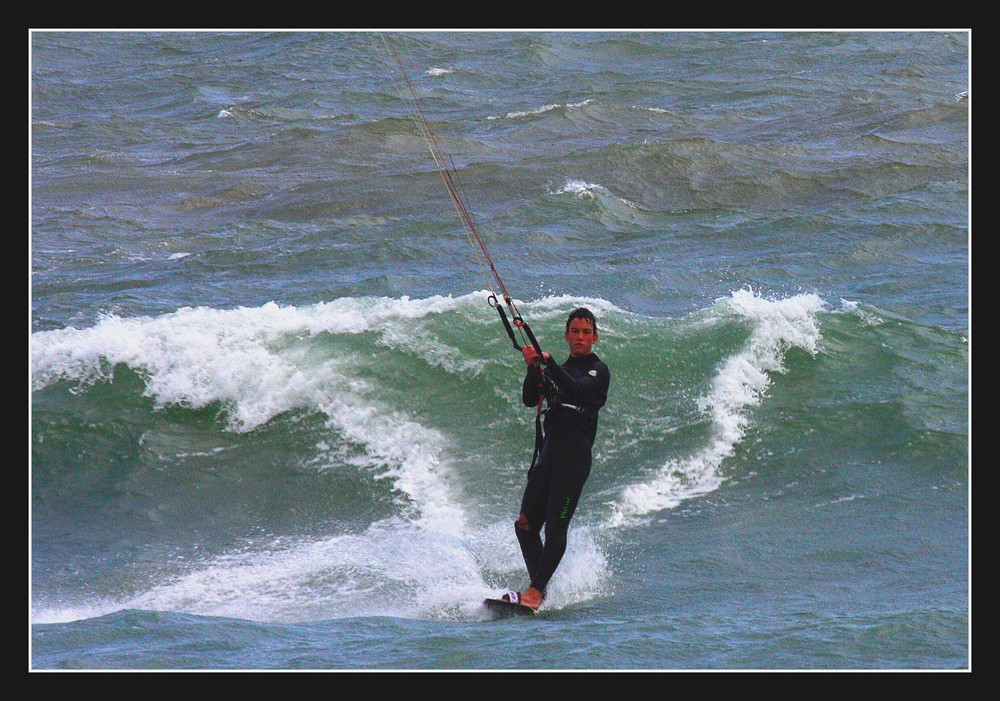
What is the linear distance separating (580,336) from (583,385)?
Result: 292 mm

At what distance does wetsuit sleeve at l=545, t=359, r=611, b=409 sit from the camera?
636 centimetres

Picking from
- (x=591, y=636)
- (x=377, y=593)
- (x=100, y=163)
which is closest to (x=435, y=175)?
(x=100, y=163)

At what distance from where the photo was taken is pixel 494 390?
10.3 metres

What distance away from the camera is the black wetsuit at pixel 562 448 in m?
6.52

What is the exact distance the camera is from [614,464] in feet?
29.9

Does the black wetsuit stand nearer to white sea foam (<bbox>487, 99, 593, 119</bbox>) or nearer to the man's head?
the man's head

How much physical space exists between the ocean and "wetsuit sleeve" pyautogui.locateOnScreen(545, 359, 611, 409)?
1.17 metres

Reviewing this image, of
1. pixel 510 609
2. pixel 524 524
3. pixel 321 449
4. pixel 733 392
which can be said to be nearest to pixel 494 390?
pixel 321 449

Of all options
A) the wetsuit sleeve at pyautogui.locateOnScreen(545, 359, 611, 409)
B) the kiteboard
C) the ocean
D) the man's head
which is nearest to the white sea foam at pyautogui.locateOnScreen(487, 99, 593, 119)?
the ocean

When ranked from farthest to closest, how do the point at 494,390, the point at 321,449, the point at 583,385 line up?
the point at 494,390, the point at 321,449, the point at 583,385

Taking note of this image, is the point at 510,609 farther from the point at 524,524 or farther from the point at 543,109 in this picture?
the point at 543,109

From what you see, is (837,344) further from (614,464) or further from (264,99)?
(264,99)

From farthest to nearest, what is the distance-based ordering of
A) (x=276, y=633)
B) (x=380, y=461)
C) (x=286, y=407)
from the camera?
(x=286, y=407)
(x=380, y=461)
(x=276, y=633)

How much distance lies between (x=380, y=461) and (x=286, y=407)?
121 centimetres
